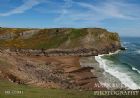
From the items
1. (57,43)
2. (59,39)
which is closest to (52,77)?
(57,43)

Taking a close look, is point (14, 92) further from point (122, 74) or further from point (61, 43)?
point (61, 43)

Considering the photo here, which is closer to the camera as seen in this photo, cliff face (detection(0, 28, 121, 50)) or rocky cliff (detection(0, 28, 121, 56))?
rocky cliff (detection(0, 28, 121, 56))

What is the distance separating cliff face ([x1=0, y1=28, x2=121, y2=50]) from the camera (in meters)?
117

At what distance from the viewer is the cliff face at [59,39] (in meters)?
117

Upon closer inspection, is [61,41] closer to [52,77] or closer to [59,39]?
[59,39]

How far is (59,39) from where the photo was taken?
120125 millimetres

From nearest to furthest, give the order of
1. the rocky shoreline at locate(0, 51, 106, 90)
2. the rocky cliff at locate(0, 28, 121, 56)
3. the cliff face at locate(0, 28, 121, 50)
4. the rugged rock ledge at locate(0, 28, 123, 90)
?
the rocky shoreline at locate(0, 51, 106, 90)
the rugged rock ledge at locate(0, 28, 123, 90)
the rocky cliff at locate(0, 28, 121, 56)
the cliff face at locate(0, 28, 121, 50)

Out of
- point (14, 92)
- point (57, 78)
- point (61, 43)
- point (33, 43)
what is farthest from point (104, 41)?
point (14, 92)

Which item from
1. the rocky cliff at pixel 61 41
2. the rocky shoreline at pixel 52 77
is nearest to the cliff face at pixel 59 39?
the rocky cliff at pixel 61 41

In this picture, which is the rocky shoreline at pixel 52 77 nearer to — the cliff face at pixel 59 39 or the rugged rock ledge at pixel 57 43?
the rugged rock ledge at pixel 57 43

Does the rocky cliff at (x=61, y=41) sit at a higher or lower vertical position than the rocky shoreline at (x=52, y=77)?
higher

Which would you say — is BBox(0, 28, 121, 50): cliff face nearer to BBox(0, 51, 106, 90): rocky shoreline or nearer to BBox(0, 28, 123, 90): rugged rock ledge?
BBox(0, 28, 123, 90): rugged rock ledge

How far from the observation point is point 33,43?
12319cm

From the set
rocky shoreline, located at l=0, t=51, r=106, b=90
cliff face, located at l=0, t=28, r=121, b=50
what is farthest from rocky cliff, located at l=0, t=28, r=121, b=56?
rocky shoreline, located at l=0, t=51, r=106, b=90
